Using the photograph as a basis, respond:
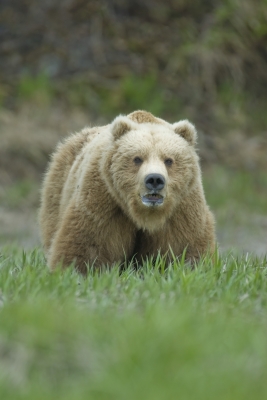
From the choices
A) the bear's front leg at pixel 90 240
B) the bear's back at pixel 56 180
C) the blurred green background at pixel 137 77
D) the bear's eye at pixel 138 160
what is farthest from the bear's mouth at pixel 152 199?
the blurred green background at pixel 137 77

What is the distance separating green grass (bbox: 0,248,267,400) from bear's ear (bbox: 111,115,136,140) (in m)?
1.63

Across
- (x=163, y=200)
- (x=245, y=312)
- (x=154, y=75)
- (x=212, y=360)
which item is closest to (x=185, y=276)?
(x=245, y=312)

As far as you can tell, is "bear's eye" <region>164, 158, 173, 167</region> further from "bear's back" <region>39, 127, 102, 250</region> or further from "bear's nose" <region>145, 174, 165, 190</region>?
"bear's back" <region>39, 127, 102, 250</region>

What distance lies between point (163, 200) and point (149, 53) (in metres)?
10.4

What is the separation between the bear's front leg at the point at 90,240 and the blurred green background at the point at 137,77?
23.9ft

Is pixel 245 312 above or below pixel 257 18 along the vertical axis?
below

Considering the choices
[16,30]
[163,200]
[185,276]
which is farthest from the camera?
[16,30]

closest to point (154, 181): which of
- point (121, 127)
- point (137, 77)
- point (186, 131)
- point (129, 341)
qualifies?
point (121, 127)

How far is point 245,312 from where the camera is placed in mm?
4641

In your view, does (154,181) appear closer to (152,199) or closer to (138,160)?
(152,199)

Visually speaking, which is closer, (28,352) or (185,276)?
(28,352)

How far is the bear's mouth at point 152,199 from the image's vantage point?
5.91 meters

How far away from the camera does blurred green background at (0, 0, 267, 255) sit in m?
14.1

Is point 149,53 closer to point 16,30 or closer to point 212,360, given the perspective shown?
point 16,30
